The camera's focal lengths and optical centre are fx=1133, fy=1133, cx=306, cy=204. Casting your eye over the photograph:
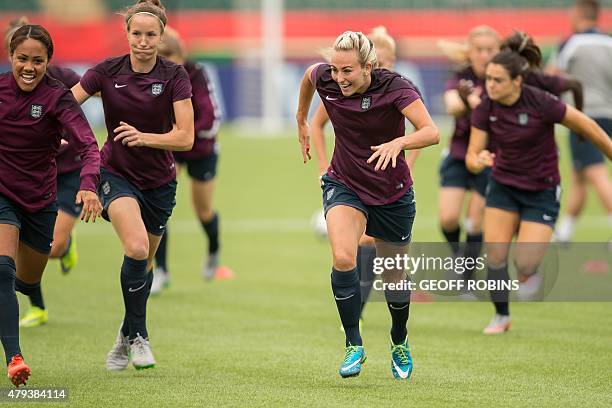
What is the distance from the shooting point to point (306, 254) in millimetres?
13766

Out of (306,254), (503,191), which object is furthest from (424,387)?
(306,254)

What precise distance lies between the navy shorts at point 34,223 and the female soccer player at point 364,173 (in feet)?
5.67

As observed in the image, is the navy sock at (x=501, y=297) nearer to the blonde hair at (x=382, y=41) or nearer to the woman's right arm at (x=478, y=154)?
the woman's right arm at (x=478, y=154)

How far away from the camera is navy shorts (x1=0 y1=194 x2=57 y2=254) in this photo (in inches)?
265

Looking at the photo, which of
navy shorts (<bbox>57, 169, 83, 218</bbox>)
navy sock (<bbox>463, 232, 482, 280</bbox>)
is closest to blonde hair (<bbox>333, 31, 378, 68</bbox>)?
navy shorts (<bbox>57, 169, 83, 218</bbox>)

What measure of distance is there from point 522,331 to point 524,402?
107 inches

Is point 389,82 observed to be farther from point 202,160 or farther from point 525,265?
point 202,160

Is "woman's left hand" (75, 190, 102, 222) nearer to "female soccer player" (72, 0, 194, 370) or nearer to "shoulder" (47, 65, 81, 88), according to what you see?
"female soccer player" (72, 0, 194, 370)

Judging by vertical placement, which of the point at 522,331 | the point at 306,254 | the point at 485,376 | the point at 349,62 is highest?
the point at 349,62

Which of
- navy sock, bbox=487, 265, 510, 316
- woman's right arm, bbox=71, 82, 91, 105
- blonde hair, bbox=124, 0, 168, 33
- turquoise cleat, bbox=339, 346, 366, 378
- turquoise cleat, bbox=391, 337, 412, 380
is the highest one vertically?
blonde hair, bbox=124, 0, 168, 33

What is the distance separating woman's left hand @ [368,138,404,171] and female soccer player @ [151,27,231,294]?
177 inches

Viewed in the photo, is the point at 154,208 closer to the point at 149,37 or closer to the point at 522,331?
the point at 149,37

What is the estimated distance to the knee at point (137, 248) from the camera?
703 cm

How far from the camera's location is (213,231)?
1191 cm
